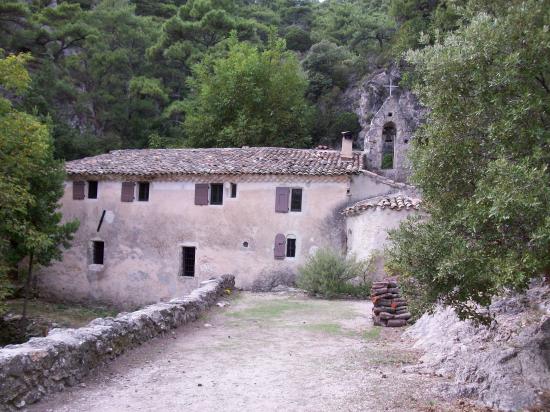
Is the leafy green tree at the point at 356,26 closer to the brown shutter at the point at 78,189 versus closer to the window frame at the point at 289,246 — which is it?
the window frame at the point at 289,246

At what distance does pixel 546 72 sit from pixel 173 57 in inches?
1422

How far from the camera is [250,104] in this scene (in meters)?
33.5

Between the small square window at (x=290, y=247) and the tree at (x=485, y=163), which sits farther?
the small square window at (x=290, y=247)

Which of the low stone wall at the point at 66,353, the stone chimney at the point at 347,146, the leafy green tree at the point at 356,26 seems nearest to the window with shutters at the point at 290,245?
the stone chimney at the point at 347,146

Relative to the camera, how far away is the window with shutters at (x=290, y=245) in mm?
20781

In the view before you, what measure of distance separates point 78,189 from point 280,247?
385 inches

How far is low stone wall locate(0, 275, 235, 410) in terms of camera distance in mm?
5777

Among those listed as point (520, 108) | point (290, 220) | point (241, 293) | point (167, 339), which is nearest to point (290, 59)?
point (290, 220)

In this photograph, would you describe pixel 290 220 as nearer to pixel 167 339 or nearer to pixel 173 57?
pixel 167 339

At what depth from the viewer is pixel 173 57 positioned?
128ft

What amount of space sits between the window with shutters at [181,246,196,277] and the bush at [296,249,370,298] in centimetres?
636

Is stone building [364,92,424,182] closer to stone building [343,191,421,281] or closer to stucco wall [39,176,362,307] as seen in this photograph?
stucco wall [39,176,362,307]

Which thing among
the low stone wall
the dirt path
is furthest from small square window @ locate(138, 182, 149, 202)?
the low stone wall

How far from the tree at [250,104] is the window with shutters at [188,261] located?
11.6 meters
